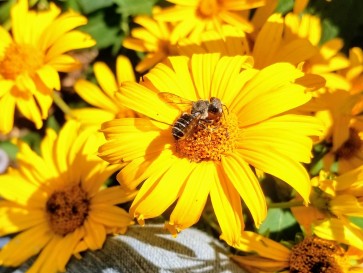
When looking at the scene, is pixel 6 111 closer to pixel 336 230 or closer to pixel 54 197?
pixel 54 197

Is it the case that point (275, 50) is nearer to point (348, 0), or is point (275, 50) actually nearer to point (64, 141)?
point (348, 0)

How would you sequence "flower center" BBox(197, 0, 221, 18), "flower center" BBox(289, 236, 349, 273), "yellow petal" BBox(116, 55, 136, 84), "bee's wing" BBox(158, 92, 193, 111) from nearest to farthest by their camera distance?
"bee's wing" BBox(158, 92, 193, 111), "flower center" BBox(289, 236, 349, 273), "flower center" BBox(197, 0, 221, 18), "yellow petal" BBox(116, 55, 136, 84)

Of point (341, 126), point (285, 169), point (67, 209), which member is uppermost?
point (341, 126)

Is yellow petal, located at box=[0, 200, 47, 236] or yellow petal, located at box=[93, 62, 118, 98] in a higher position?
yellow petal, located at box=[93, 62, 118, 98]

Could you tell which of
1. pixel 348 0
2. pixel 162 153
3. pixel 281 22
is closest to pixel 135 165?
pixel 162 153

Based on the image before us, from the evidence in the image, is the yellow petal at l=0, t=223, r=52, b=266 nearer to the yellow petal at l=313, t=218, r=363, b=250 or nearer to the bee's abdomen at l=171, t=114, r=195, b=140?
the bee's abdomen at l=171, t=114, r=195, b=140

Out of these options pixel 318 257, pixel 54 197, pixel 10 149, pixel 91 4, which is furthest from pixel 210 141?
pixel 10 149

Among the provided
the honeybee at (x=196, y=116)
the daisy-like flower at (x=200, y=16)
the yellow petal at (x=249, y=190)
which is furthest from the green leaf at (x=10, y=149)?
the yellow petal at (x=249, y=190)

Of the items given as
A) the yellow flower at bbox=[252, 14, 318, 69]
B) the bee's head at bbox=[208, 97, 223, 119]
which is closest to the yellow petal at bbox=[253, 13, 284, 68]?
the yellow flower at bbox=[252, 14, 318, 69]
